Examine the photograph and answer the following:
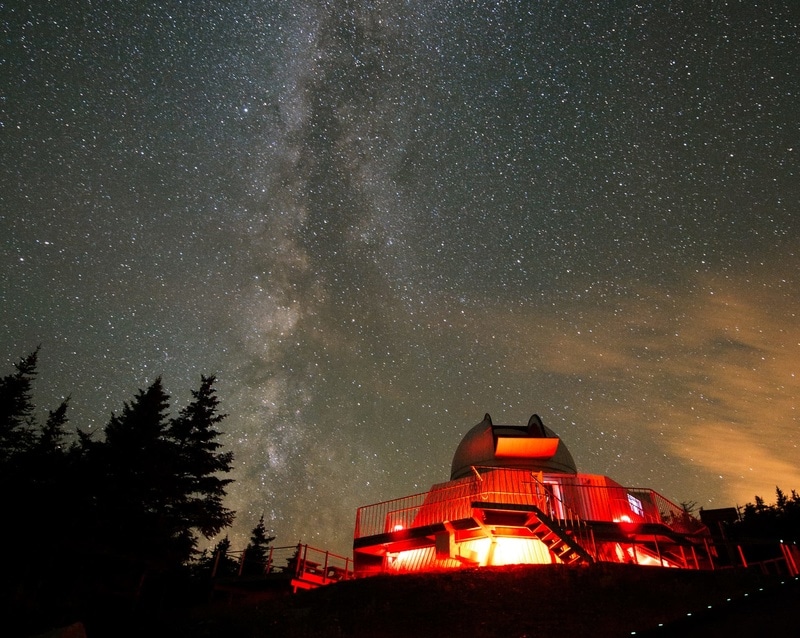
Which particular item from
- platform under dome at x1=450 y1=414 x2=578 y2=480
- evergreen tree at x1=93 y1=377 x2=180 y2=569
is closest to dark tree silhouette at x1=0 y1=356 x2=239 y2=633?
evergreen tree at x1=93 y1=377 x2=180 y2=569

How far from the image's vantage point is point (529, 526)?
19.5 metres

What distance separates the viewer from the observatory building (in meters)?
19.5

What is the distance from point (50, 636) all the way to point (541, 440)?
17.7 meters

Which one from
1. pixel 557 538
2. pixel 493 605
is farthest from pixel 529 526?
pixel 493 605

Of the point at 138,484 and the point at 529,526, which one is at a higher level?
the point at 138,484

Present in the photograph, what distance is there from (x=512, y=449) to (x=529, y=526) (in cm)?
559

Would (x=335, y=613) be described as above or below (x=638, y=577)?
below

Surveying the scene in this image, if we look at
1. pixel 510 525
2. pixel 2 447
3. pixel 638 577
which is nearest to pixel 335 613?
pixel 510 525

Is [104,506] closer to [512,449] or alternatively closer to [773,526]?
[512,449]

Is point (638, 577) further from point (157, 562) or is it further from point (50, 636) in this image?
point (157, 562)

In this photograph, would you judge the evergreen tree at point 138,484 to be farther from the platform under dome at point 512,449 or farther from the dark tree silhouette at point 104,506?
the platform under dome at point 512,449

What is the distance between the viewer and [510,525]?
19.5m

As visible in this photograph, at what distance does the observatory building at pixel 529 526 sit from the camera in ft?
64.1

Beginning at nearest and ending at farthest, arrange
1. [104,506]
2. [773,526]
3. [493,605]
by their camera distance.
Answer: [493,605]
[104,506]
[773,526]
